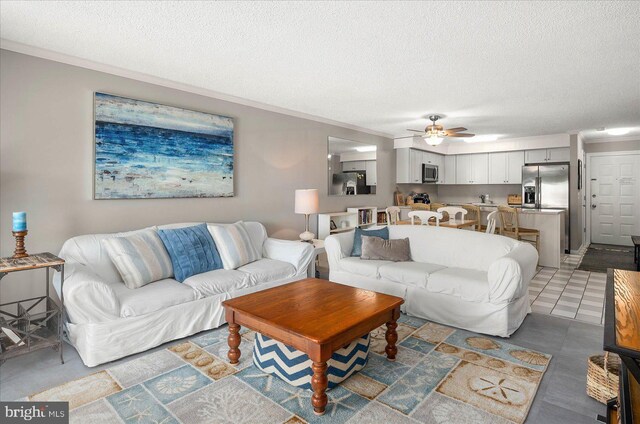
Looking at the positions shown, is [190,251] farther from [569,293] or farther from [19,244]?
[569,293]

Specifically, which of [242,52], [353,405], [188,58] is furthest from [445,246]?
[188,58]

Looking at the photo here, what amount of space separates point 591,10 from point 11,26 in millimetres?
3831

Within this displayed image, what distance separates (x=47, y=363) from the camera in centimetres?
250

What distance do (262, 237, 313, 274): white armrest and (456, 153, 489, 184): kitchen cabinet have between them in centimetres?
563

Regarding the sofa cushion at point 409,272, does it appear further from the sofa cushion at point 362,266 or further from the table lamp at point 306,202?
the table lamp at point 306,202

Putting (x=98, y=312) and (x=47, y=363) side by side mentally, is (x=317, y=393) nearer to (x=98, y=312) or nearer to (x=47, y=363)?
(x=98, y=312)

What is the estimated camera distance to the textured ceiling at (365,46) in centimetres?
225

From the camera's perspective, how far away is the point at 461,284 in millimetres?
3146

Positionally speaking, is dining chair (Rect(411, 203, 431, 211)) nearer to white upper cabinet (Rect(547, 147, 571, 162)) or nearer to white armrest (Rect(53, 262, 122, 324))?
white upper cabinet (Rect(547, 147, 571, 162))

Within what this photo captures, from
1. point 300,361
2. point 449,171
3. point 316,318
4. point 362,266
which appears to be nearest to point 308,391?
point 300,361

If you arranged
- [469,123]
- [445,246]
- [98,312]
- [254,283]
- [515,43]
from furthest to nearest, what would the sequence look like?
[469,123] → [445,246] → [254,283] → [515,43] → [98,312]

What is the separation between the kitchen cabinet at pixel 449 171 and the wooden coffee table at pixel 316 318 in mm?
6410

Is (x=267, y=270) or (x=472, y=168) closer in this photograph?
(x=267, y=270)

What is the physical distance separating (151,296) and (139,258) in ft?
1.29
